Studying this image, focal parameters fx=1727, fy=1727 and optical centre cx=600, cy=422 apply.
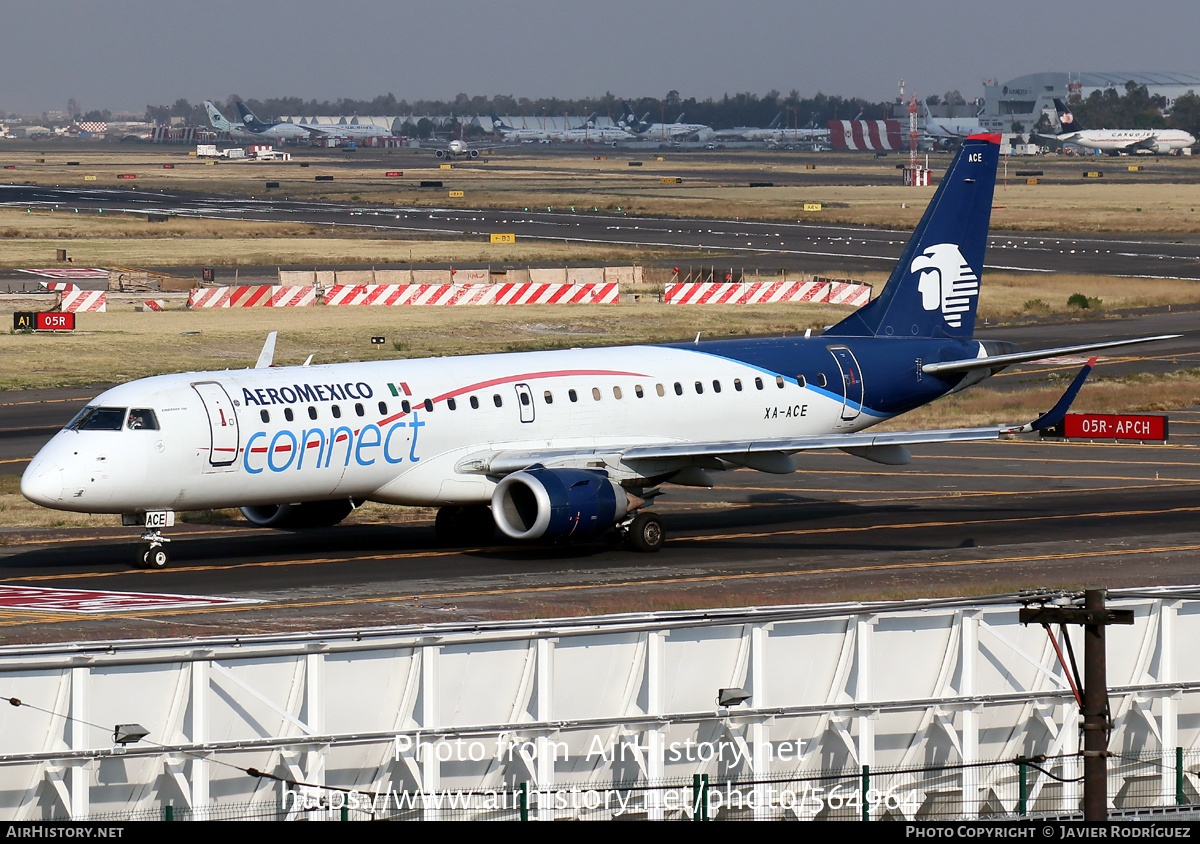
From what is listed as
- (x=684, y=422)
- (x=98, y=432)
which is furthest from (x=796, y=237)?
(x=98, y=432)

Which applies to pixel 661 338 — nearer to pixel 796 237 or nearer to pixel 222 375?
pixel 222 375

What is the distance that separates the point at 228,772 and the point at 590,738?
4.99 m

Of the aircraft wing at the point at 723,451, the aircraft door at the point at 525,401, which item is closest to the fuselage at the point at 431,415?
the aircraft door at the point at 525,401

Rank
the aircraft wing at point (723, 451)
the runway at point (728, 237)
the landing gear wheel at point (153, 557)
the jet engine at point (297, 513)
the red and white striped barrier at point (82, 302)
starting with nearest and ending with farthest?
the landing gear wheel at point (153, 557) < the aircraft wing at point (723, 451) < the jet engine at point (297, 513) < the red and white striped barrier at point (82, 302) < the runway at point (728, 237)

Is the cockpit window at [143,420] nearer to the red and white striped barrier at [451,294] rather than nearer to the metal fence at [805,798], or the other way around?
Answer: the metal fence at [805,798]

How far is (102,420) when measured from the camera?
3759 cm

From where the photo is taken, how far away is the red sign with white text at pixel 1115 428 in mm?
57562

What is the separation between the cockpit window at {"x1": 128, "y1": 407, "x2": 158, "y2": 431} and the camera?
37.4 metres

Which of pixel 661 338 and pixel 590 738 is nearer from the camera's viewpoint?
pixel 590 738

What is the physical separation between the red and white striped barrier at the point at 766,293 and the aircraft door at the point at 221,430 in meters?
62.9

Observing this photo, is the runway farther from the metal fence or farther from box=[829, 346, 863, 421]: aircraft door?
the metal fence

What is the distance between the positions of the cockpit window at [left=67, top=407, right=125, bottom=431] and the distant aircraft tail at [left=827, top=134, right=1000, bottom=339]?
2118 cm

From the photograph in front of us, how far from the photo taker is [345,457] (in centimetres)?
3925

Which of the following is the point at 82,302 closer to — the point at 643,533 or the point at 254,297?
the point at 254,297
